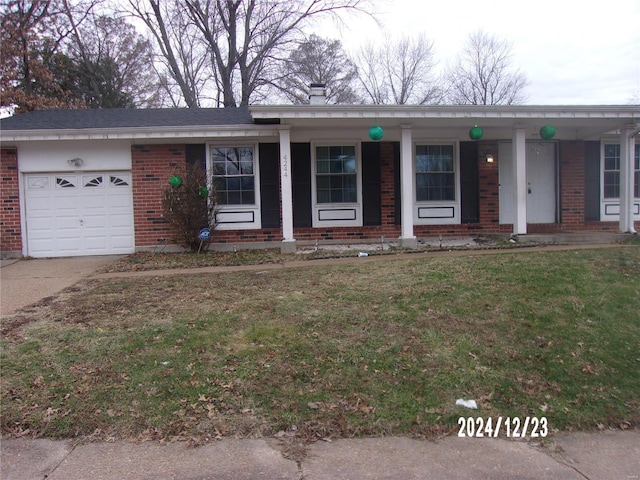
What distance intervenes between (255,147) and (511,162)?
6.64 metres

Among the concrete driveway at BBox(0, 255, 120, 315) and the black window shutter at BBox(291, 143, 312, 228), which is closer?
the concrete driveway at BBox(0, 255, 120, 315)

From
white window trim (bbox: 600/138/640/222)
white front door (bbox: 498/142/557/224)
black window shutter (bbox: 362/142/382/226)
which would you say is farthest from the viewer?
white window trim (bbox: 600/138/640/222)

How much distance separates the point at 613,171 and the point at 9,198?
15.3 metres

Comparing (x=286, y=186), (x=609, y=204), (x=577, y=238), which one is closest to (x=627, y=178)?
(x=609, y=204)

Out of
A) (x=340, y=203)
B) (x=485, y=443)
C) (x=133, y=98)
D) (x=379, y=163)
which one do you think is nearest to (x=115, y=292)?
(x=485, y=443)

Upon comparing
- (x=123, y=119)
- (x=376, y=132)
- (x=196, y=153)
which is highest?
(x=123, y=119)

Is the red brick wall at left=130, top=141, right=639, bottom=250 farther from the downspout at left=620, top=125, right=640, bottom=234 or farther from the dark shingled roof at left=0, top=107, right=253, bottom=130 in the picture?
the downspout at left=620, top=125, right=640, bottom=234

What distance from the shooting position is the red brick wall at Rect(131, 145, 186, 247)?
10.7 meters

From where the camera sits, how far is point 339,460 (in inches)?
111

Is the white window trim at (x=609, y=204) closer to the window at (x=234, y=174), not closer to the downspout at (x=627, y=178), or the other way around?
the downspout at (x=627, y=178)

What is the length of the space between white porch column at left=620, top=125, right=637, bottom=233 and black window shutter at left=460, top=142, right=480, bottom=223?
130 inches
